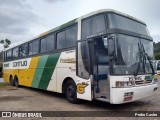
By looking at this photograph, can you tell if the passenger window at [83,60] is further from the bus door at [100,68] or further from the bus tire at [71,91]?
the bus tire at [71,91]

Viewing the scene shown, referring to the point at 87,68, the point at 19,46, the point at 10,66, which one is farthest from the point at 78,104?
the point at 10,66

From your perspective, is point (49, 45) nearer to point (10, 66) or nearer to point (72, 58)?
point (72, 58)

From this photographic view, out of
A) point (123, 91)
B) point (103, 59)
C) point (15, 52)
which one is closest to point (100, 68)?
point (103, 59)

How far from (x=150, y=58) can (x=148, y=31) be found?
54.3 inches

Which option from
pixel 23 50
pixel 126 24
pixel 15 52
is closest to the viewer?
pixel 126 24

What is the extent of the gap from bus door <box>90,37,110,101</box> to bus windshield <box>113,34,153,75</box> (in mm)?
594

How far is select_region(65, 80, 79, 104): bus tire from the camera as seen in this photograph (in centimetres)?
843

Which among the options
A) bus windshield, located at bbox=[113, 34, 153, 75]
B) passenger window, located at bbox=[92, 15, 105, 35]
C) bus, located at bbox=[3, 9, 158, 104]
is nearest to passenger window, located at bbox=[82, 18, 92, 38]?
bus, located at bbox=[3, 9, 158, 104]

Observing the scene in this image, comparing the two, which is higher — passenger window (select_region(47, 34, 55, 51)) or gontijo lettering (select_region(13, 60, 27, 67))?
passenger window (select_region(47, 34, 55, 51))

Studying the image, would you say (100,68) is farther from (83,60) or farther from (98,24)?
(98,24)

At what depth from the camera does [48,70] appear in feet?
34.4

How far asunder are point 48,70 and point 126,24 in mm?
4738

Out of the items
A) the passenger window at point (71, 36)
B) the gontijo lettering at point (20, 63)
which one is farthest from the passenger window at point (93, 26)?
the gontijo lettering at point (20, 63)

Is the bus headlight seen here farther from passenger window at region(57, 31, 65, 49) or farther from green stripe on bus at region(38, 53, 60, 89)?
green stripe on bus at region(38, 53, 60, 89)
